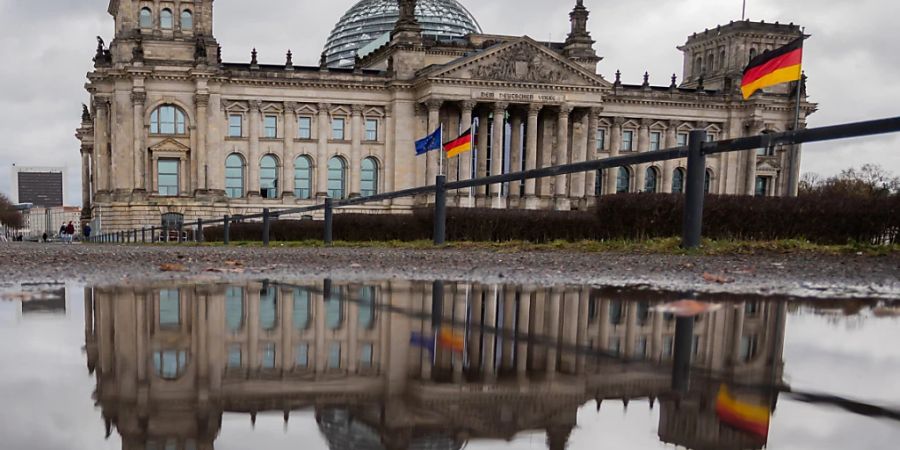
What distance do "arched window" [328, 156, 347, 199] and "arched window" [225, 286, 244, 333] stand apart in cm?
4899

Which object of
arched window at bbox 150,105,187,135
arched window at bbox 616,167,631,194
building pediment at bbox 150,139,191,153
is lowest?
arched window at bbox 616,167,631,194

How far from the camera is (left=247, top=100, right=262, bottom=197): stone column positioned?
49.3 m

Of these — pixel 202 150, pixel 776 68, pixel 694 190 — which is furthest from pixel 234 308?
pixel 202 150

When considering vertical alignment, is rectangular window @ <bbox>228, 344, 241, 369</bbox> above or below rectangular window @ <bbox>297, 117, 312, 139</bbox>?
below

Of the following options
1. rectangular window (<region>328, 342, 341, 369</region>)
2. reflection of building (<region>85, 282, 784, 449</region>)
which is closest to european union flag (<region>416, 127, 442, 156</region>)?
reflection of building (<region>85, 282, 784, 449</region>)

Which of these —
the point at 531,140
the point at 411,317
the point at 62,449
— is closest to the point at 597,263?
the point at 411,317

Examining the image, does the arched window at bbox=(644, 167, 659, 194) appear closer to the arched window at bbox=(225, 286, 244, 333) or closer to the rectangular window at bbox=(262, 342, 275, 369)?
the arched window at bbox=(225, 286, 244, 333)

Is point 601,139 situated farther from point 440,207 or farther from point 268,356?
point 268,356

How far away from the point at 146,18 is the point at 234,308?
170 feet

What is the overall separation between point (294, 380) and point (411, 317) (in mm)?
1211

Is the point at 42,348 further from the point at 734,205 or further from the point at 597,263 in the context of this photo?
the point at 734,205

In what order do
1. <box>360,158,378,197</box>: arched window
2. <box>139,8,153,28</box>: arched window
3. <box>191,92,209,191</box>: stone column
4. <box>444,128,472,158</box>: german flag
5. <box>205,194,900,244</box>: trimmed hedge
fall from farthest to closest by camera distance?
<box>360,158,378,197</box>: arched window
<box>139,8,153,28</box>: arched window
<box>191,92,209,191</box>: stone column
<box>444,128,472,158</box>: german flag
<box>205,194,900,244</box>: trimmed hedge

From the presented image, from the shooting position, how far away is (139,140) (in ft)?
153

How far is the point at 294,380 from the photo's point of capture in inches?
69.0
